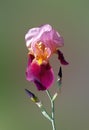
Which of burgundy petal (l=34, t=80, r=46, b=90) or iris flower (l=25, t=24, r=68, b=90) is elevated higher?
iris flower (l=25, t=24, r=68, b=90)

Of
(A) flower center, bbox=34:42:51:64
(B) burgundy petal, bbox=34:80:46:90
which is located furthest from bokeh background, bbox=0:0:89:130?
(B) burgundy petal, bbox=34:80:46:90

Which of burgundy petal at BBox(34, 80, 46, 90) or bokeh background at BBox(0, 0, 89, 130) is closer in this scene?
burgundy petal at BBox(34, 80, 46, 90)

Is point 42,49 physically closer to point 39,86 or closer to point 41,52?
point 41,52

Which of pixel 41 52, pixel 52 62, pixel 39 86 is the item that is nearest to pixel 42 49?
pixel 41 52

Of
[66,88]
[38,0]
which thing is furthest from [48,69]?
[38,0]

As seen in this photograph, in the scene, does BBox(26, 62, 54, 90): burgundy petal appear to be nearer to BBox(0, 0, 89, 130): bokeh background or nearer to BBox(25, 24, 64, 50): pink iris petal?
BBox(25, 24, 64, 50): pink iris petal

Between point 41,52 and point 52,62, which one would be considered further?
point 52,62
